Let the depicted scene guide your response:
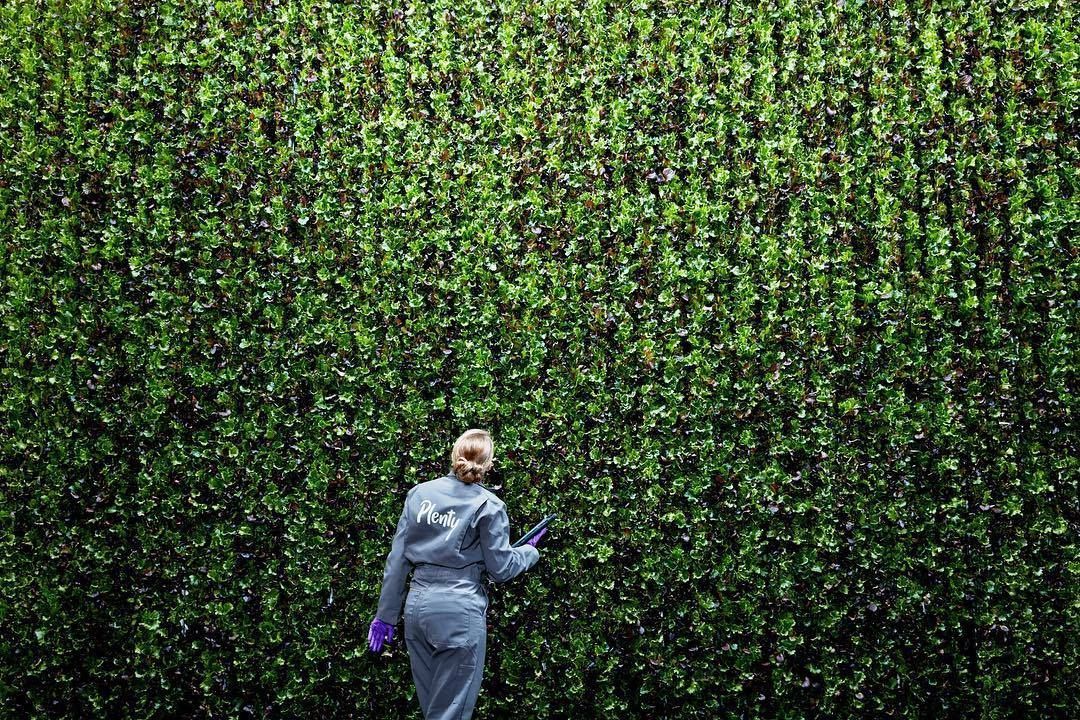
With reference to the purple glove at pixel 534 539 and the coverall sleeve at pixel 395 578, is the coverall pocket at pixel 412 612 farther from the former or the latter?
the purple glove at pixel 534 539

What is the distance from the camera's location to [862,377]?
369 centimetres

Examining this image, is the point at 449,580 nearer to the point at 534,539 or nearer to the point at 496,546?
the point at 496,546

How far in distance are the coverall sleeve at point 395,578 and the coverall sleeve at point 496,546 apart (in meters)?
0.33

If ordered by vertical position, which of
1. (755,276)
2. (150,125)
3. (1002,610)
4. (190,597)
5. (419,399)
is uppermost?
(150,125)

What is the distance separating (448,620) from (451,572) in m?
0.18

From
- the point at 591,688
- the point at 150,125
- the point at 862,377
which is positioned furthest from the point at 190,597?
the point at 862,377

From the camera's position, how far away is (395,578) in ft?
10.5

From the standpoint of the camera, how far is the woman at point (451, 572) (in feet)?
9.93

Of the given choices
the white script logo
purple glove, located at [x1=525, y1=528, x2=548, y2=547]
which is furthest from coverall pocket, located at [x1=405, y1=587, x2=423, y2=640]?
purple glove, located at [x1=525, y1=528, x2=548, y2=547]

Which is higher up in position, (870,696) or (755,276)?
(755,276)

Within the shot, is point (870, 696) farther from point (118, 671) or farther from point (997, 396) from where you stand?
point (118, 671)

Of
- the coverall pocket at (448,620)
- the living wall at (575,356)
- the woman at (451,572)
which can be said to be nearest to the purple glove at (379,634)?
the woman at (451,572)

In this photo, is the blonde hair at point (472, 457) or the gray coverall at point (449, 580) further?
the blonde hair at point (472, 457)

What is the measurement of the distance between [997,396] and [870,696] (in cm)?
146
